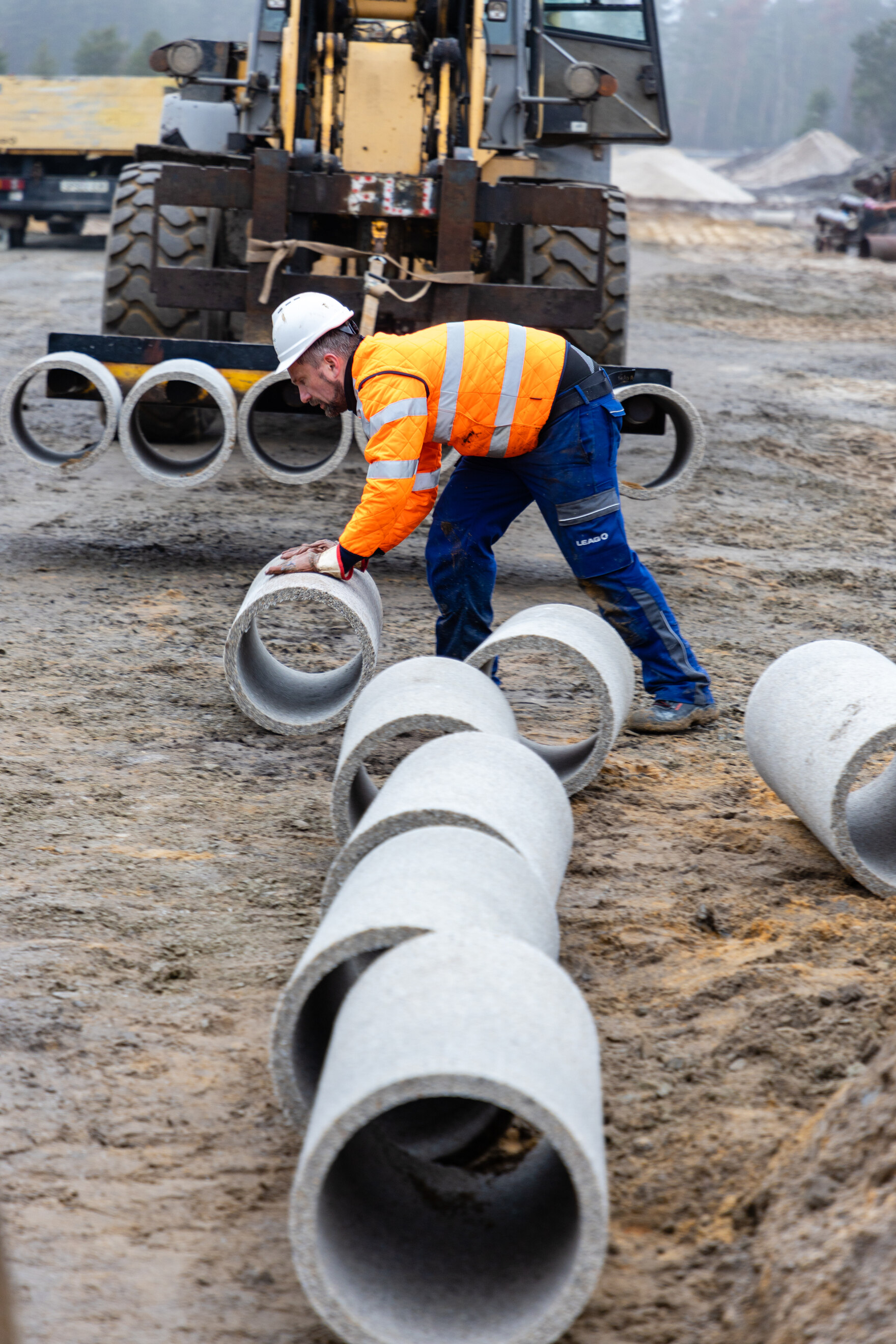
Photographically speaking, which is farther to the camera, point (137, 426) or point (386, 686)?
point (137, 426)

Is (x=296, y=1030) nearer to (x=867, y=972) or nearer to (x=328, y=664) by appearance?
(x=867, y=972)

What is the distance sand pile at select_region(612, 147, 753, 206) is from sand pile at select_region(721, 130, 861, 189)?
12657 mm

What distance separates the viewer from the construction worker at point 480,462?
427cm

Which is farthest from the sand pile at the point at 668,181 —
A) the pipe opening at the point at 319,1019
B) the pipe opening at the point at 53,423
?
the pipe opening at the point at 319,1019

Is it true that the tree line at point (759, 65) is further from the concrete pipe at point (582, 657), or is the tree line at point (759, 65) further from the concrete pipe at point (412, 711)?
the concrete pipe at point (412, 711)

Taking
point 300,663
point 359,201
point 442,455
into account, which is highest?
point 359,201

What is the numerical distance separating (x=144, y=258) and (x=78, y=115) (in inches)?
679

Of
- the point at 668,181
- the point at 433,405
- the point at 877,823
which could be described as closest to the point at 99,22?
the point at 668,181

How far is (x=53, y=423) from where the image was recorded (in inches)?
374

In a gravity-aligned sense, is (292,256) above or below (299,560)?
above

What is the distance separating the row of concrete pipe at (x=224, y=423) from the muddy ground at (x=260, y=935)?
1.90 feet

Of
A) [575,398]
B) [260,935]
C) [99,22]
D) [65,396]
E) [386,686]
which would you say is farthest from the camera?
[99,22]

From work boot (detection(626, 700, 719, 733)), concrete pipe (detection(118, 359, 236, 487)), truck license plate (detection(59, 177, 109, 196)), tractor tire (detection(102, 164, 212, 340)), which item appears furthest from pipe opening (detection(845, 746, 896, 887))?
truck license plate (detection(59, 177, 109, 196))

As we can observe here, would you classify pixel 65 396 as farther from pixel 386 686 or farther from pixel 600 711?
pixel 600 711
